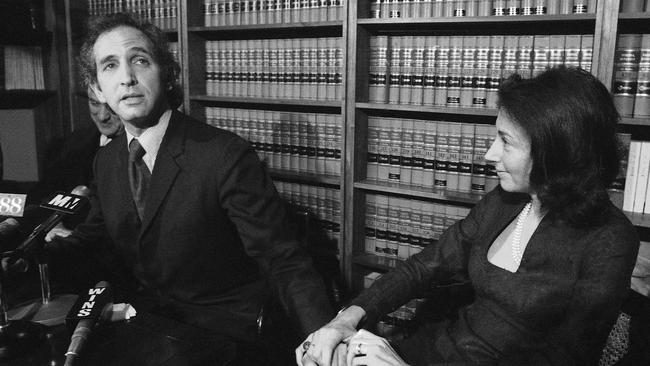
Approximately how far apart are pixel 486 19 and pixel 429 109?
1.33 feet

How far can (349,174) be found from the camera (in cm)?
239

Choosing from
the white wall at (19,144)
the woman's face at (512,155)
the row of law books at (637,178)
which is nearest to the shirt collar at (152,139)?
the woman's face at (512,155)

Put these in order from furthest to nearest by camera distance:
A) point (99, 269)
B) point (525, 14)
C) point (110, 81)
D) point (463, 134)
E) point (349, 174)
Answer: point (349, 174) < point (463, 134) < point (525, 14) < point (99, 269) < point (110, 81)

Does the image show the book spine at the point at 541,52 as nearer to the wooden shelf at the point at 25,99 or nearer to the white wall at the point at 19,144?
the wooden shelf at the point at 25,99

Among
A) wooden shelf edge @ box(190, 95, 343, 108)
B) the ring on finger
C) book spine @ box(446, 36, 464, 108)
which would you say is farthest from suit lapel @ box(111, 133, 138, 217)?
book spine @ box(446, 36, 464, 108)

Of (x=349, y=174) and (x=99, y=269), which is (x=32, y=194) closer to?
(x=99, y=269)

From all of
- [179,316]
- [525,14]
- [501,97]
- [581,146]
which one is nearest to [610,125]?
[581,146]

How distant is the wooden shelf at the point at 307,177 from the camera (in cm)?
249

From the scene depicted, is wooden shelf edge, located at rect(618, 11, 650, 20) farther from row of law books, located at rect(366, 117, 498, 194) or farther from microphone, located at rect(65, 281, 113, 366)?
microphone, located at rect(65, 281, 113, 366)

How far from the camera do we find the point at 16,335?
1007 millimetres

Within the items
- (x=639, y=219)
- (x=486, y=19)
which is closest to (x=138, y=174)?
(x=486, y=19)

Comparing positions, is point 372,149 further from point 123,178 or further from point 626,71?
point 123,178

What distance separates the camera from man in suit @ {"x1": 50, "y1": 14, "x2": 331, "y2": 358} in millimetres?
1411

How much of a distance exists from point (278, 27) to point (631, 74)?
1462 mm
